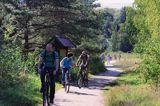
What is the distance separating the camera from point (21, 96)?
15.4 metres

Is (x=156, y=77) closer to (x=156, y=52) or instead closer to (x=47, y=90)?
(x=156, y=52)

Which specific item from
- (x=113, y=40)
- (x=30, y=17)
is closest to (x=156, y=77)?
(x=30, y=17)

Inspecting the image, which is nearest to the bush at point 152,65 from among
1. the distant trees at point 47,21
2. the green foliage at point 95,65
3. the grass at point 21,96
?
the grass at point 21,96

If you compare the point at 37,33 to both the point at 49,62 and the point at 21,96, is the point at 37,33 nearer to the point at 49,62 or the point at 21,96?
the point at 21,96

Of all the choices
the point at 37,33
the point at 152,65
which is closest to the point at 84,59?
the point at 152,65

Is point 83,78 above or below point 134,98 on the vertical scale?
below

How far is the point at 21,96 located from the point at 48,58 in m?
2.00

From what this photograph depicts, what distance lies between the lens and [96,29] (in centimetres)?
3541

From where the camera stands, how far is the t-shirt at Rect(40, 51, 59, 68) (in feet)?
46.5

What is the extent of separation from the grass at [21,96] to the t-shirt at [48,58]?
1.48 m

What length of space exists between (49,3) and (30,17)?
1758 millimetres

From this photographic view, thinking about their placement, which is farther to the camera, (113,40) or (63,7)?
(113,40)

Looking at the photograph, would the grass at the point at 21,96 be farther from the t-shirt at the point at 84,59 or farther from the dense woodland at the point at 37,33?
the t-shirt at the point at 84,59

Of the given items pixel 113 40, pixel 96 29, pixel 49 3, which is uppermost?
pixel 49 3
